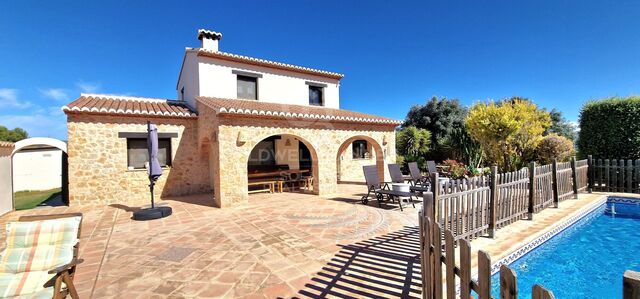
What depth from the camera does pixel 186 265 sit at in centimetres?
429

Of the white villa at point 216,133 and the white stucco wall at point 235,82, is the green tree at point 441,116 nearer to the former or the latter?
the white stucco wall at point 235,82

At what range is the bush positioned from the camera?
12422 mm

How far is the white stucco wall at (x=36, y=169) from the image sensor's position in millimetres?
16000

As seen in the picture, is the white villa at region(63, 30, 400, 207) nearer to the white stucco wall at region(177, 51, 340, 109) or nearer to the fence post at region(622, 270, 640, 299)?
the white stucco wall at region(177, 51, 340, 109)

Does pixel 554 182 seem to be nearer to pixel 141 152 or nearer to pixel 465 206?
pixel 465 206

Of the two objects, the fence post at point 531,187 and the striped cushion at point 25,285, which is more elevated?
the fence post at point 531,187

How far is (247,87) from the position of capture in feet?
43.6

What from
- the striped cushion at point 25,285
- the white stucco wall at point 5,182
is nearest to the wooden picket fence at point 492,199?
the striped cushion at point 25,285

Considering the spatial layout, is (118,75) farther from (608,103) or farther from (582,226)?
(608,103)

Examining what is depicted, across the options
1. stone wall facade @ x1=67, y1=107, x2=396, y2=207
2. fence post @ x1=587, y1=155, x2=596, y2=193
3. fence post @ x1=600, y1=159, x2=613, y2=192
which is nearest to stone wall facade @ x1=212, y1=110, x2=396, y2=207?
stone wall facade @ x1=67, y1=107, x2=396, y2=207

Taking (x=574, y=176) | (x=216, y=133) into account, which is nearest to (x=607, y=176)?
(x=574, y=176)

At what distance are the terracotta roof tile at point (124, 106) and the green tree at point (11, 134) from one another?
40.6m

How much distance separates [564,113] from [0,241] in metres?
44.9

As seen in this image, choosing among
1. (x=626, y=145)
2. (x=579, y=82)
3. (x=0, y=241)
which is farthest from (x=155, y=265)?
(x=579, y=82)
